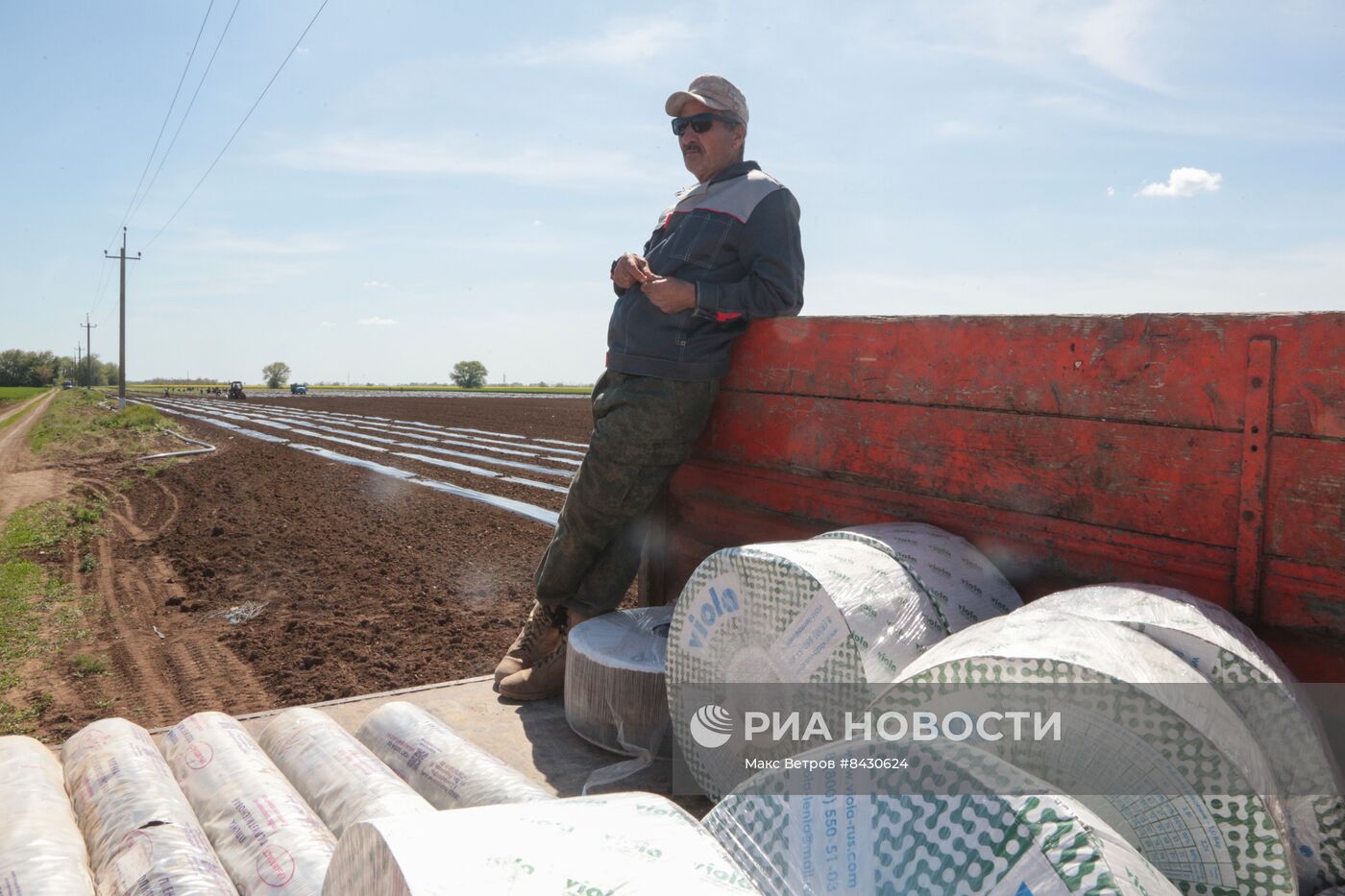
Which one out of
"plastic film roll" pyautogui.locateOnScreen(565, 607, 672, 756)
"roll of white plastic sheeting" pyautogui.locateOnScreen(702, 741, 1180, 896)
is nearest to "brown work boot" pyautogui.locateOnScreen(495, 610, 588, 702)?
"plastic film roll" pyautogui.locateOnScreen(565, 607, 672, 756)

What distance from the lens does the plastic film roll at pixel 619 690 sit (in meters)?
2.87

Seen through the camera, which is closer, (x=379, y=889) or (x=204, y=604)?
(x=379, y=889)

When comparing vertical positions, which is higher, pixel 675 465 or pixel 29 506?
pixel 675 465

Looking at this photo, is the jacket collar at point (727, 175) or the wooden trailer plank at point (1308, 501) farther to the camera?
the jacket collar at point (727, 175)

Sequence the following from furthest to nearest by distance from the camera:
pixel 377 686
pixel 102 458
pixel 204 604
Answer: pixel 102 458
pixel 204 604
pixel 377 686

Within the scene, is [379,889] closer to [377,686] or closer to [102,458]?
[377,686]

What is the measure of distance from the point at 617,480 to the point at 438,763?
1.20 meters

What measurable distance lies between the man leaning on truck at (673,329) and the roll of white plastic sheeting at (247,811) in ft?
3.47

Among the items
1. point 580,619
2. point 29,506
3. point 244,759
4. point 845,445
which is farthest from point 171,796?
point 29,506

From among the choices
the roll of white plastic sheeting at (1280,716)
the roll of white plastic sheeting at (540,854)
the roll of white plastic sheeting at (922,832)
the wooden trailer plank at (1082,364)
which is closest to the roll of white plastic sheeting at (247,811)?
the roll of white plastic sheeting at (540,854)

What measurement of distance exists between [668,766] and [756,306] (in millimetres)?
1550

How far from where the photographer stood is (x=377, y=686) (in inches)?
187

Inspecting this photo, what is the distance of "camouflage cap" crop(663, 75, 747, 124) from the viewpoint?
3.36 m

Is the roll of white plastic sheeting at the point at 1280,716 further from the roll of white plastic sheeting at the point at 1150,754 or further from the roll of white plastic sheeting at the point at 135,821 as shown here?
the roll of white plastic sheeting at the point at 135,821
